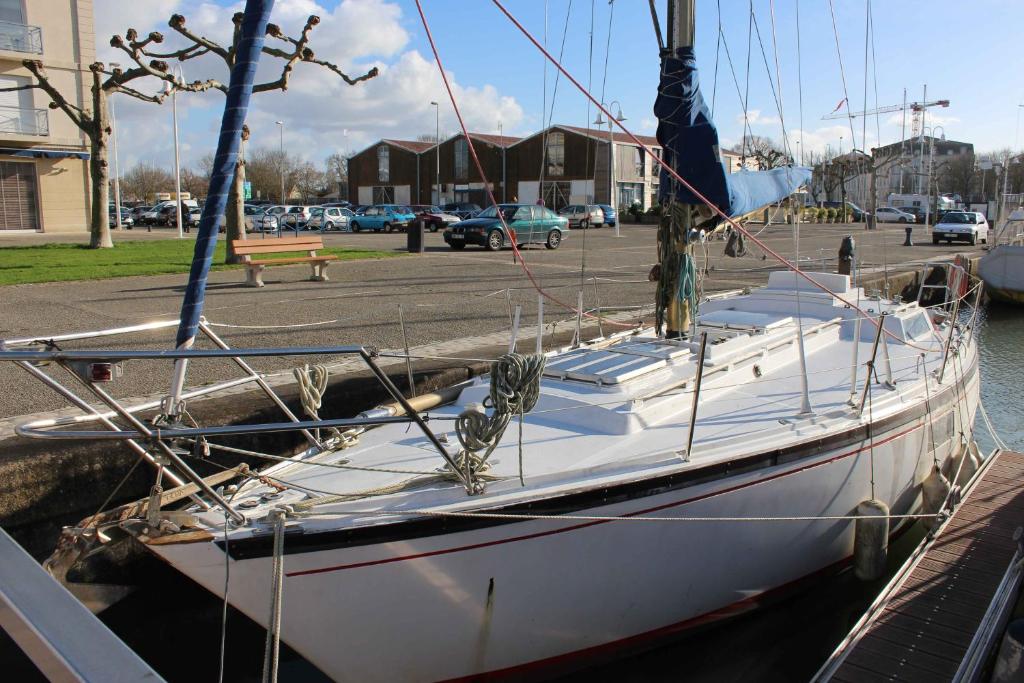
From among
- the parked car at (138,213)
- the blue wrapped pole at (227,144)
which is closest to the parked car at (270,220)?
the parked car at (138,213)

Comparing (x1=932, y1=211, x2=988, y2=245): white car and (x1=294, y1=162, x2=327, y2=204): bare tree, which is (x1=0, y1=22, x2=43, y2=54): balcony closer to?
(x1=932, y1=211, x2=988, y2=245): white car

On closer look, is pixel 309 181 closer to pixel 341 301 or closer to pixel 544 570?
pixel 341 301

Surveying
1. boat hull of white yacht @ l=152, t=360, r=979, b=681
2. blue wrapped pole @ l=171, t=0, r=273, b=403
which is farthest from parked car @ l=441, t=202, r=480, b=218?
blue wrapped pole @ l=171, t=0, r=273, b=403

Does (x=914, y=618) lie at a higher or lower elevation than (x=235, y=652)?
→ higher

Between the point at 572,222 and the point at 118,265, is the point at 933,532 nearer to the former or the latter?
the point at 118,265

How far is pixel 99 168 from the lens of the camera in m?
22.6

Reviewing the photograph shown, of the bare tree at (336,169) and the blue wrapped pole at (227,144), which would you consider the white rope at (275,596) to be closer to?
the blue wrapped pole at (227,144)

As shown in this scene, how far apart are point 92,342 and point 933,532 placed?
361 inches

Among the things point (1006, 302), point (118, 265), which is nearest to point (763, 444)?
point (118, 265)

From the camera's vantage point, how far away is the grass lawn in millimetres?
15831

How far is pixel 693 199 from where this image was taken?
6.33 m

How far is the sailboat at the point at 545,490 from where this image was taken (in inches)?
154

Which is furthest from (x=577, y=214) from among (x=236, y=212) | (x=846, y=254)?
(x=846, y=254)

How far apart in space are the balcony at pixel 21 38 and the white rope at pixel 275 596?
3555 cm
